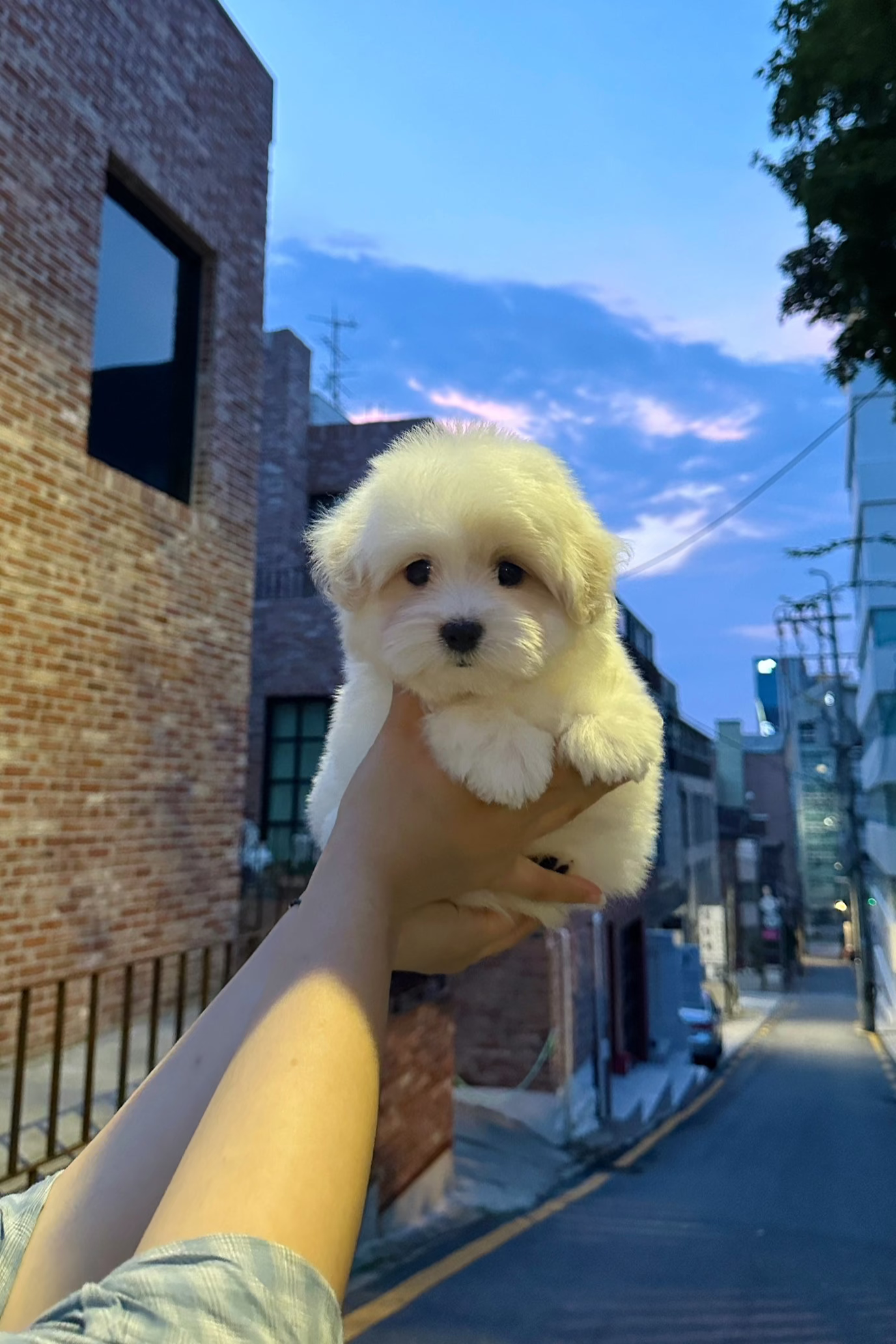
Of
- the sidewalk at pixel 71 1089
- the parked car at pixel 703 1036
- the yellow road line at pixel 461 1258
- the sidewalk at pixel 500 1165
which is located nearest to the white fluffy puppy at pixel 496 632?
the yellow road line at pixel 461 1258

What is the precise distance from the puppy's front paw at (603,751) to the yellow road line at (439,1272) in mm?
3813

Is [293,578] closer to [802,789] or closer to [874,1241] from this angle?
[874,1241]

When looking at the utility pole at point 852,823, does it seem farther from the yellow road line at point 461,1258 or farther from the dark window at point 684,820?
the yellow road line at point 461,1258

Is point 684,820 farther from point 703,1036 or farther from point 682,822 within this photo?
point 703,1036

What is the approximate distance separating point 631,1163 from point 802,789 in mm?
45474

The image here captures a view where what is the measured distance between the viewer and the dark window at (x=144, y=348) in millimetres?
6648

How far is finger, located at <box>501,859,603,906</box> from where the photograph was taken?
1.51 meters

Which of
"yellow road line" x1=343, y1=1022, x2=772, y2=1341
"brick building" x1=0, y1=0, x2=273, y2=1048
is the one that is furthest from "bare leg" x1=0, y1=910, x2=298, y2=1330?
"brick building" x1=0, y1=0, x2=273, y2=1048

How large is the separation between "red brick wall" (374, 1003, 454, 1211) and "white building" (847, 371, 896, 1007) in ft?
83.4

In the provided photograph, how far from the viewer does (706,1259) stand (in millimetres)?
Answer: 6656

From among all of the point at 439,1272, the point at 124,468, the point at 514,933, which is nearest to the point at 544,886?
the point at 514,933

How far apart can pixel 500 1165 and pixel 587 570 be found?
27.7ft

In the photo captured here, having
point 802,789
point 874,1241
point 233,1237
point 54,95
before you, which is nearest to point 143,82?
point 54,95

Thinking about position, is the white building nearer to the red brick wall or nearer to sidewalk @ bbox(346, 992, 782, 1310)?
sidewalk @ bbox(346, 992, 782, 1310)
